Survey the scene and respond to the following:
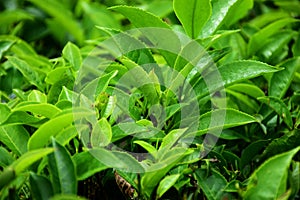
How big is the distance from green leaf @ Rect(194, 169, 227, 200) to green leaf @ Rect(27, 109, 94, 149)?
0.34m

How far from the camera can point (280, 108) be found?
1640mm

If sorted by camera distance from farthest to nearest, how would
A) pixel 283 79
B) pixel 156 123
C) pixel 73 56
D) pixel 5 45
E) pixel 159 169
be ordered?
pixel 5 45, pixel 73 56, pixel 283 79, pixel 156 123, pixel 159 169

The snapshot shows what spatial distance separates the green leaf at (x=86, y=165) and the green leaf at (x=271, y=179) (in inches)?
14.0

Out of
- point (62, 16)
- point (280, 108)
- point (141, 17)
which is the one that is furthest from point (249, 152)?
point (62, 16)

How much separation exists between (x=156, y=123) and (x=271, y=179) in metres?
0.44

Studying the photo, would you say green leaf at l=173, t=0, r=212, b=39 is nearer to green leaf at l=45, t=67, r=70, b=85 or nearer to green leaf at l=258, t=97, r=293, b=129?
green leaf at l=258, t=97, r=293, b=129

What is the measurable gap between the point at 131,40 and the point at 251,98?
1.78 ft

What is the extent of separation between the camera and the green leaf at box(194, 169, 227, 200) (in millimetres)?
1354

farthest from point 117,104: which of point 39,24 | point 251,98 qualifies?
point 39,24

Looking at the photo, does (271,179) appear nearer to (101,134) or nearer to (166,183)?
(166,183)

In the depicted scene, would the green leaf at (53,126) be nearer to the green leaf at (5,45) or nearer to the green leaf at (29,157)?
the green leaf at (29,157)

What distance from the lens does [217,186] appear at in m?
1.37

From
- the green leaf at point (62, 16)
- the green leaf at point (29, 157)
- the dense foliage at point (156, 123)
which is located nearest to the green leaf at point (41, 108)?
the dense foliage at point (156, 123)

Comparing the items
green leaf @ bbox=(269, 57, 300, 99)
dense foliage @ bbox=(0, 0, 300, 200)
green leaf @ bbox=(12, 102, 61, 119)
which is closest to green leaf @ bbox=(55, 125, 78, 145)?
dense foliage @ bbox=(0, 0, 300, 200)
